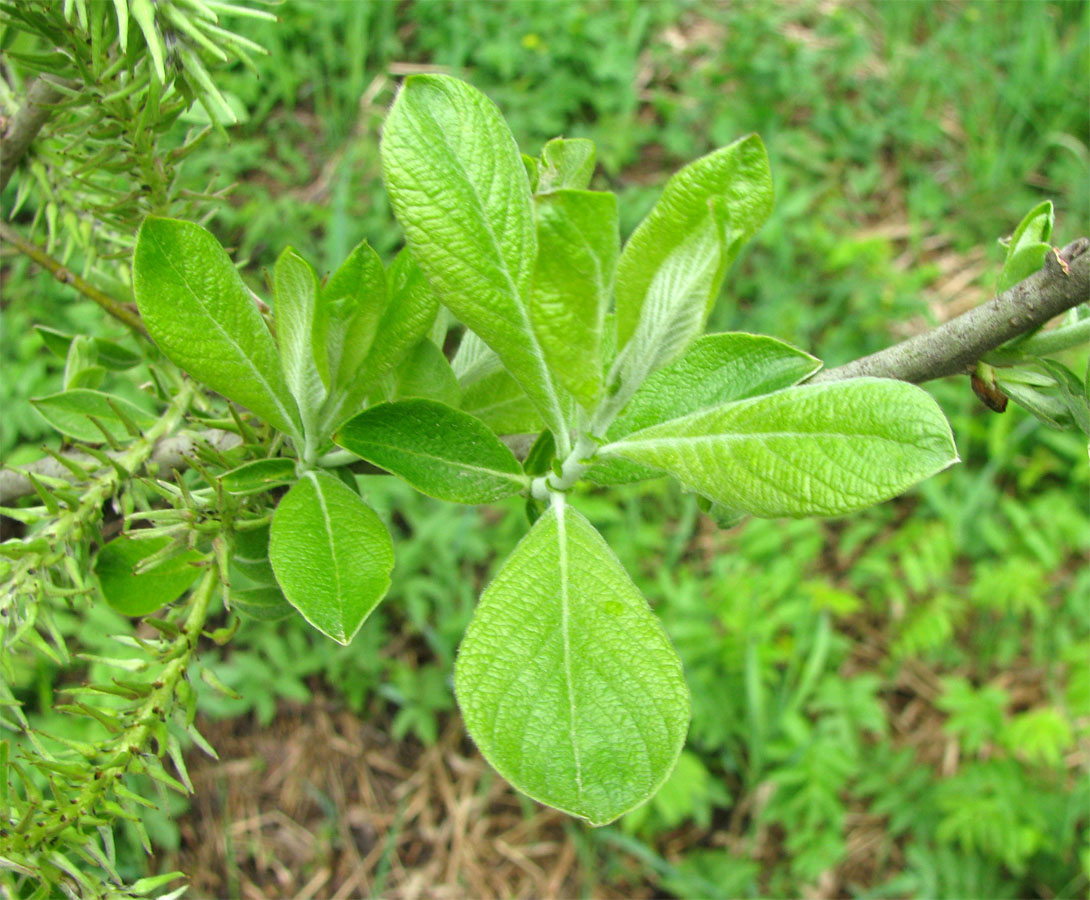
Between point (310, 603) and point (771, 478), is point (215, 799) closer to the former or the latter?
point (310, 603)

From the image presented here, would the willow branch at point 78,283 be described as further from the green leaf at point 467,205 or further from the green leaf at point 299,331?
the green leaf at point 467,205

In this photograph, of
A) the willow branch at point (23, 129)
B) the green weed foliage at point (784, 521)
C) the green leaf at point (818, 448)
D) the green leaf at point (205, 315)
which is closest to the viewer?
the green leaf at point (818, 448)

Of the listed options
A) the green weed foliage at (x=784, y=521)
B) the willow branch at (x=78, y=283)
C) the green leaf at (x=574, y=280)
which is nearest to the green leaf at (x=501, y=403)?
the green leaf at (x=574, y=280)

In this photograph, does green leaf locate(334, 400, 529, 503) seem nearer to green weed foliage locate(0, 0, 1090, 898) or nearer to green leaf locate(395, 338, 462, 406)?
green leaf locate(395, 338, 462, 406)

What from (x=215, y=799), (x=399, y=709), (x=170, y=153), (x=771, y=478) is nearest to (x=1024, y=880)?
(x=399, y=709)

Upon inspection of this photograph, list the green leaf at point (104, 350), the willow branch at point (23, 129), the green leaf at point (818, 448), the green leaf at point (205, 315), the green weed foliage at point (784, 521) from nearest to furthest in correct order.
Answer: the green leaf at point (818, 448)
the green leaf at point (205, 315)
the willow branch at point (23, 129)
the green leaf at point (104, 350)
the green weed foliage at point (784, 521)

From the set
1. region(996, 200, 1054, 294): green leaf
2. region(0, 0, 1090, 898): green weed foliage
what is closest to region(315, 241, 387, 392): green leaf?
region(996, 200, 1054, 294): green leaf
